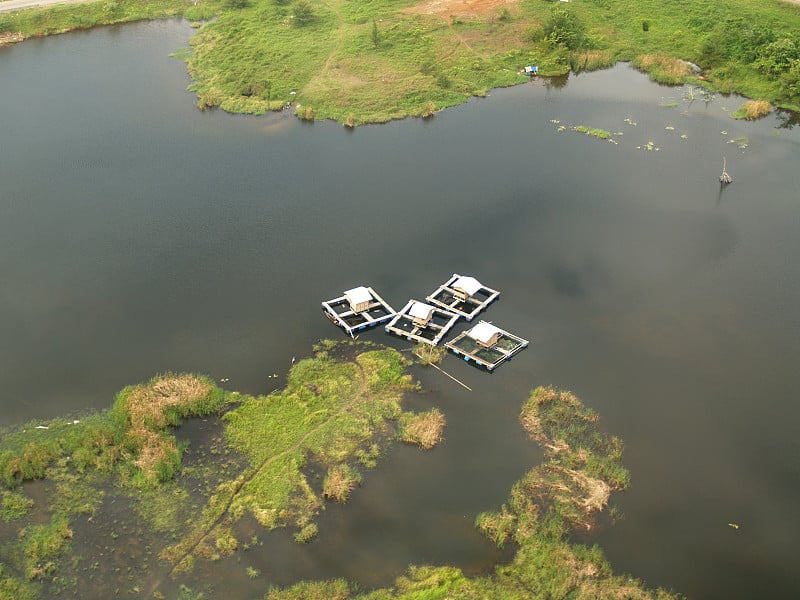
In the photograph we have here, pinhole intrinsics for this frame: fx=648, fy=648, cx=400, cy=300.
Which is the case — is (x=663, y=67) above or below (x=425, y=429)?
above

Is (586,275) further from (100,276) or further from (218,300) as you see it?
(100,276)

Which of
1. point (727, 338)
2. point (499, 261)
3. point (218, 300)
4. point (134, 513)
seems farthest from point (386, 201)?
point (134, 513)

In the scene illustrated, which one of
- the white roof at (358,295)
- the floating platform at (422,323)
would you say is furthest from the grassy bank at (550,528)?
the white roof at (358,295)

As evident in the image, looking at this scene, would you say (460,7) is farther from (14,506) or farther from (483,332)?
(14,506)

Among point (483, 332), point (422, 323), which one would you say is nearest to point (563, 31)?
point (422, 323)

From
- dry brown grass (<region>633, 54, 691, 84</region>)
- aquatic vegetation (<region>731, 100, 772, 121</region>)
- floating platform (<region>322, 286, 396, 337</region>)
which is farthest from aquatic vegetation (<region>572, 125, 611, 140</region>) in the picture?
floating platform (<region>322, 286, 396, 337</region>)

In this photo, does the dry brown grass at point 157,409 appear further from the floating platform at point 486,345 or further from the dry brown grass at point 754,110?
the dry brown grass at point 754,110
